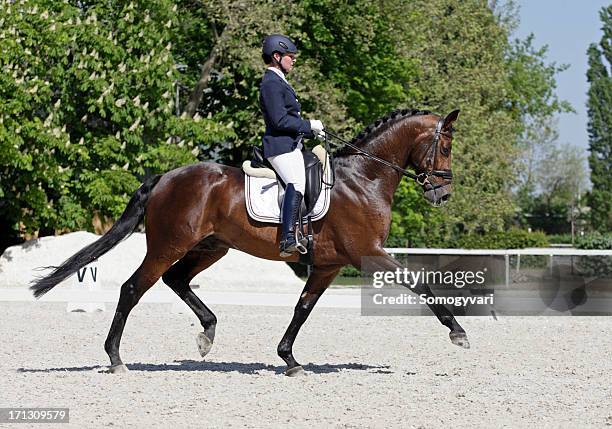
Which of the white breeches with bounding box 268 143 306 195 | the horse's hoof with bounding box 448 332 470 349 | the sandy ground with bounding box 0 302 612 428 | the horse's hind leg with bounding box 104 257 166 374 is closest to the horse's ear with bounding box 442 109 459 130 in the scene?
the white breeches with bounding box 268 143 306 195

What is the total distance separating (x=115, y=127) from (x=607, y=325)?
44.1 feet

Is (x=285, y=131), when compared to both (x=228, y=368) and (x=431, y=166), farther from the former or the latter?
(x=228, y=368)

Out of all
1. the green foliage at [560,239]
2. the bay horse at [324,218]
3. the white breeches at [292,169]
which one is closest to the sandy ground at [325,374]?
the bay horse at [324,218]

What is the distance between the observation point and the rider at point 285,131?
8.60m

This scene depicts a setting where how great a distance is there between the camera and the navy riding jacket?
8.59 m

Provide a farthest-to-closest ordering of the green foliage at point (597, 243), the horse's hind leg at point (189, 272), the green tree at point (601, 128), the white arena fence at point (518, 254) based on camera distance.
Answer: the green tree at point (601, 128) < the green foliage at point (597, 243) < the white arena fence at point (518, 254) < the horse's hind leg at point (189, 272)

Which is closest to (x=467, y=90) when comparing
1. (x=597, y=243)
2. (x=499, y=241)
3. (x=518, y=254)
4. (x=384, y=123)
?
(x=499, y=241)

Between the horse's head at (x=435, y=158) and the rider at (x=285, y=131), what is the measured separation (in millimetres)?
932

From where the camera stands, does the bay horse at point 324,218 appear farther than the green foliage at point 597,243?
No

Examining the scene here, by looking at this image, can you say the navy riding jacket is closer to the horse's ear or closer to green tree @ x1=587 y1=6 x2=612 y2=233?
the horse's ear

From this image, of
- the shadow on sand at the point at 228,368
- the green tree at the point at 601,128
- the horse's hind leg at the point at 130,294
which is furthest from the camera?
the green tree at the point at 601,128

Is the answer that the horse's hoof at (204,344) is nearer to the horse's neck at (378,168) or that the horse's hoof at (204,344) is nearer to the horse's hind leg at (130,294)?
the horse's hind leg at (130,294)

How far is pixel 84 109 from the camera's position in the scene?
23297 mm

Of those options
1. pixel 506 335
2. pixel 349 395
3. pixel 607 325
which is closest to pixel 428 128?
pixel 349 395
